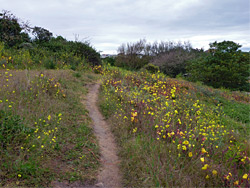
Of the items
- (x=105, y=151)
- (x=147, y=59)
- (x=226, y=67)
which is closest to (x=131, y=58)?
(x=147, y=59)

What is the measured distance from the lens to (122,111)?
528 centimetres

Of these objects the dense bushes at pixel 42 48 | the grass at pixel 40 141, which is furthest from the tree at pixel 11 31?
the grass at pixel 40 141

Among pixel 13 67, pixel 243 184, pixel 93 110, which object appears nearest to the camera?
pixel 243 184

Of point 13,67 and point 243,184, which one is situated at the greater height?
point 13,67

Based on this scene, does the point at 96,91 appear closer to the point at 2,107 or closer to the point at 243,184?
the point at 2,107

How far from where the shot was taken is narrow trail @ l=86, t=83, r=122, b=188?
3139 mm

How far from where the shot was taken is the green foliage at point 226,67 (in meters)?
16.6

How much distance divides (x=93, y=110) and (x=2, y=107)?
9.04 feet

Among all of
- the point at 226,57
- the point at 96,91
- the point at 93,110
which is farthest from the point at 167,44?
the point at 93,110

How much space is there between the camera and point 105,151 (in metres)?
4.01

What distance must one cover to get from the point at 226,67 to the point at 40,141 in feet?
56.0

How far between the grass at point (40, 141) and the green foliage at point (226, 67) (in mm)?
15193

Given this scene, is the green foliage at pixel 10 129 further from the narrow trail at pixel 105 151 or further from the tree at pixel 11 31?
the tree at pixel 11 31

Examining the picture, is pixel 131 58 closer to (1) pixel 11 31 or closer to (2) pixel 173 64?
(2) pixel 173 64
